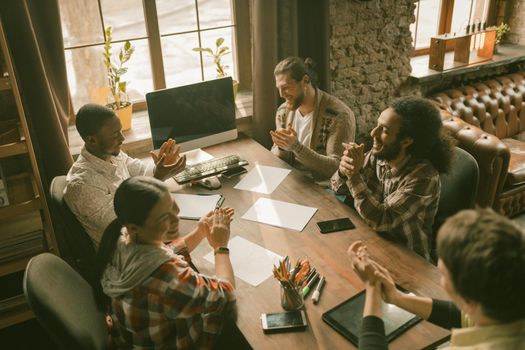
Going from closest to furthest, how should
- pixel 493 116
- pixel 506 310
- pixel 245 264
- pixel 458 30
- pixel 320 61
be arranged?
1. pixel 506 310
2. pixel 245 264
3. pixel 320 61
4. pixel 493 116
5. pixel 458 30

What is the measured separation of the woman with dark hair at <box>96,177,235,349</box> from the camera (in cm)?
144

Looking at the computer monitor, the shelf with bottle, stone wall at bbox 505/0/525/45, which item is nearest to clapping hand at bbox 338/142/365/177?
the computer monitor

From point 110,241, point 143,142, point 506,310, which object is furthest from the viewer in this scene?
point 143,142

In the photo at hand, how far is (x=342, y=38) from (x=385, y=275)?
7.30 feet

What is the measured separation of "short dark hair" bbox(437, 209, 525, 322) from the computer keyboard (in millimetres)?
1625

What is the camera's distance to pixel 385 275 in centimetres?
Result: 151

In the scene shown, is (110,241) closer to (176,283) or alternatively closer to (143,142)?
(176,283)

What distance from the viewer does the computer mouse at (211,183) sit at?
98.1 inches

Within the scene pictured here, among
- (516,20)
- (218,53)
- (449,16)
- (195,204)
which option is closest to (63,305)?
(195,204)

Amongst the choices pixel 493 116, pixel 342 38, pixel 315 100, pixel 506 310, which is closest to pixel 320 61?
pixel 342 38

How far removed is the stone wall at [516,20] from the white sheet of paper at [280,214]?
10.9ft

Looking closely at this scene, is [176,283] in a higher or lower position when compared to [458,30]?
lower

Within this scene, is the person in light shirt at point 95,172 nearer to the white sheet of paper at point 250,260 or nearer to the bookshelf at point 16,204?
the bookshelf at point 16,204

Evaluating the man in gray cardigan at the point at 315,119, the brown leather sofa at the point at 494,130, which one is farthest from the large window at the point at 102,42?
the brown leather sofa at the point at 494,130
